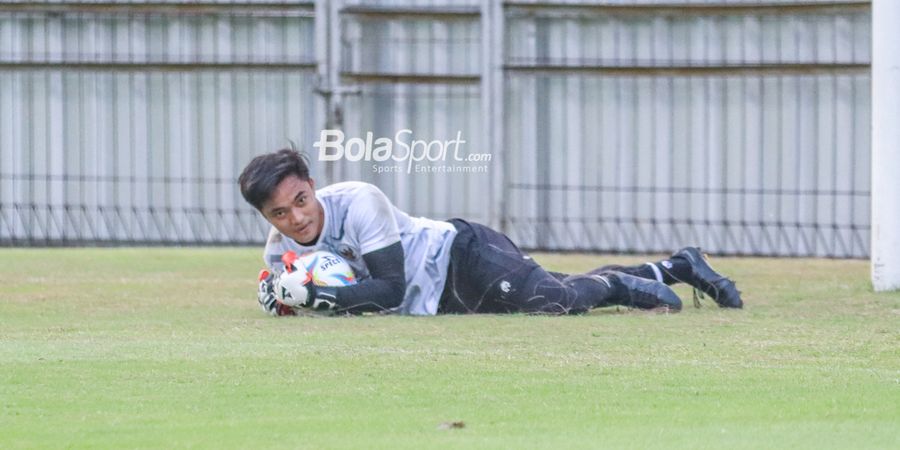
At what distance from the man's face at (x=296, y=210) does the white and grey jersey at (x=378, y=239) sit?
0.27 ft

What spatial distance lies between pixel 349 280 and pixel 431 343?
145cm

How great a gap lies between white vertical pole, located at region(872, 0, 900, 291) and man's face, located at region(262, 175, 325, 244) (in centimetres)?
344

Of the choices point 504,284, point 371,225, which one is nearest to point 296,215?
point 371,225

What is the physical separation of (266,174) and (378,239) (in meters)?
0.67

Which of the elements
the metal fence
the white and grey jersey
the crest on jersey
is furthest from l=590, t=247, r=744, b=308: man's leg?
the metal fence

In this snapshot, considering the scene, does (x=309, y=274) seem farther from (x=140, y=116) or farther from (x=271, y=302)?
(x=140, y=116)

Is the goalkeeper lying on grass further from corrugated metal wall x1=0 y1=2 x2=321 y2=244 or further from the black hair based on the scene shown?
corrugated metal wall x1=0 y1=2 x2=321 y2=244

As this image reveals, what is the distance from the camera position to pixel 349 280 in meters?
8.51

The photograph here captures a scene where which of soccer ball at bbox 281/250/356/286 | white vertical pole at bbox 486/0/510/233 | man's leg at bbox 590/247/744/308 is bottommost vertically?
man's leg at bbox 590/247/744/308

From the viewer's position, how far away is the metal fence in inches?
626

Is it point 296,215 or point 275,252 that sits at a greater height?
point 296,215

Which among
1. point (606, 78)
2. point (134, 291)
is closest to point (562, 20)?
point (606, 78)

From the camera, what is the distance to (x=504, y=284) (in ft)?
28.5

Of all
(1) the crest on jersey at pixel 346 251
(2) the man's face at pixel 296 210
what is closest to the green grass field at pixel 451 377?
(1) the crest on jersey at pixel 346 251
